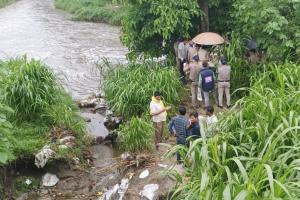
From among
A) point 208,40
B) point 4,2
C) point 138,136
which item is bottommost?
point 138,136

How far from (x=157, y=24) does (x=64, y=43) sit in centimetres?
1011

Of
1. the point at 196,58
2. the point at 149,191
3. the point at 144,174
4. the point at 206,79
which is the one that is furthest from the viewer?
the point at 196,58

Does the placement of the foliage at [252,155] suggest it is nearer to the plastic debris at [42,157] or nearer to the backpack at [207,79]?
the backpack at [207,79]

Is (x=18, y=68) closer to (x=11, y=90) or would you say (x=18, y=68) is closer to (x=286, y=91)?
(x=11, y=90)

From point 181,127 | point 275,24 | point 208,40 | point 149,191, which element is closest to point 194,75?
point 208,40

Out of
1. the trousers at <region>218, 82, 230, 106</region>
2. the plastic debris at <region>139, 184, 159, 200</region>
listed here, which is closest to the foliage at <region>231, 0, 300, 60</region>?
the trousers at <region>218, 82, 230, 106</region>

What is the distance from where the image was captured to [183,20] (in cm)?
1173

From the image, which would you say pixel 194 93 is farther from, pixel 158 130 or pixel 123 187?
pixel 123 187

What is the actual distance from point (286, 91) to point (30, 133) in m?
5.47

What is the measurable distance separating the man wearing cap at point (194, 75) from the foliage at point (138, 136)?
194 cm

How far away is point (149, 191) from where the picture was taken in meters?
7.56

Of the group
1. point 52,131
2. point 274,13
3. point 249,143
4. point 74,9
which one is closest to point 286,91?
point 249,143

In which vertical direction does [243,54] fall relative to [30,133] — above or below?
above

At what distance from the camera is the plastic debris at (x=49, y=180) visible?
9.04m
